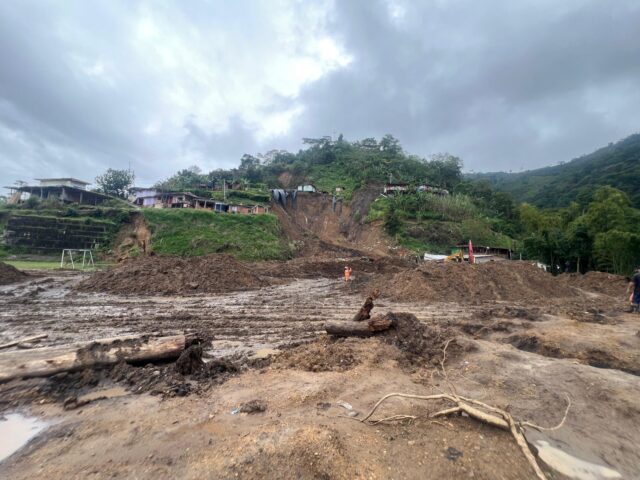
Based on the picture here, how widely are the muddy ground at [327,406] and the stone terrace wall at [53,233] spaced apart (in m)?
30.8

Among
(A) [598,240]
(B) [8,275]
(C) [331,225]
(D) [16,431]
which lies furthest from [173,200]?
(A) [598,240]

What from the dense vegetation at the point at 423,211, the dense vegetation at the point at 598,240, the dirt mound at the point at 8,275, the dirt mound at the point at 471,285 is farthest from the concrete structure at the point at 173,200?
the dense vegetation at the point at 598,240

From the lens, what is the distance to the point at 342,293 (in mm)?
15992

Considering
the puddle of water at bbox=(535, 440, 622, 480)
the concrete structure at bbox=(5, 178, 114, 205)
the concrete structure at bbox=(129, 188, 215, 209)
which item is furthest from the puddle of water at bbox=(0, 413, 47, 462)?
the concrete structure at bbox=(5, 178, 114, 205)

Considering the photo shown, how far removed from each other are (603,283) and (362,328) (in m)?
20.4

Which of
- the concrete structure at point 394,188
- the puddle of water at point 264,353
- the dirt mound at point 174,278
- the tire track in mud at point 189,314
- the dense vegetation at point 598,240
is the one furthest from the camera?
the concrete structure at point 394,188

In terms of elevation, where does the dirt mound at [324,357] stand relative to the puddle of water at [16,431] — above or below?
above

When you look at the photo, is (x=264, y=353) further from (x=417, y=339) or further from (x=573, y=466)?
(x=573, y=466)

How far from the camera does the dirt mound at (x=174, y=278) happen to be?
15328 millimetres

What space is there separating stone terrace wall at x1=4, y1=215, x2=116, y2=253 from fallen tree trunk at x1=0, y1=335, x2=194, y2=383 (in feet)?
116

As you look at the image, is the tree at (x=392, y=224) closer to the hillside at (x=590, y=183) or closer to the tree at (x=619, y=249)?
the tree at (x=619, y=249)

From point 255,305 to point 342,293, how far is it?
5.22 metres

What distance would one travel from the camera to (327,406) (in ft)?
12.2

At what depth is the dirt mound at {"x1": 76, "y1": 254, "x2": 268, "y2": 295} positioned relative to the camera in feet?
50.3
